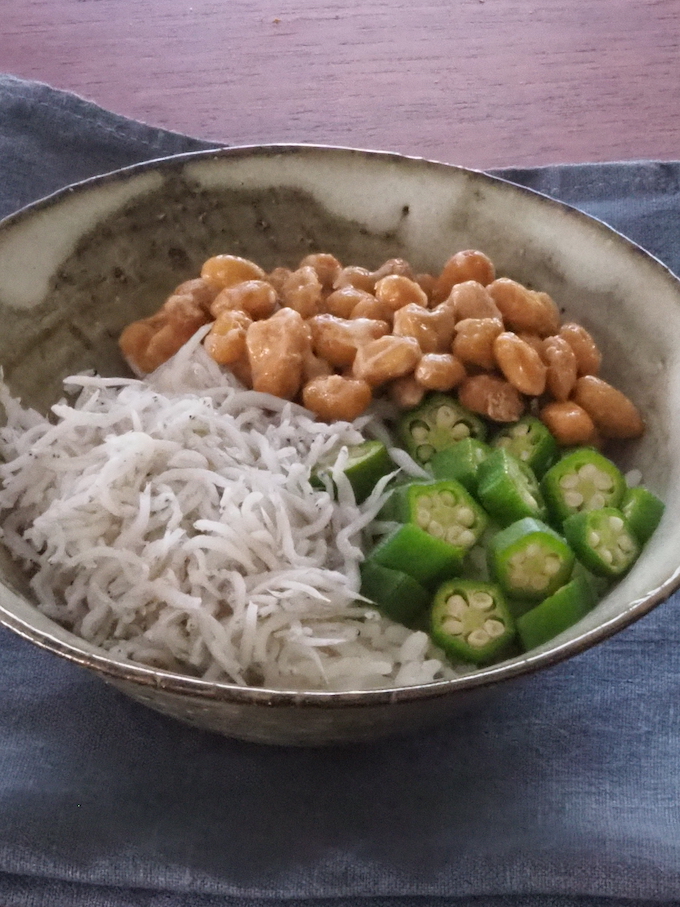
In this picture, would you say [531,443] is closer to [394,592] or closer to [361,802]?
[394,592]

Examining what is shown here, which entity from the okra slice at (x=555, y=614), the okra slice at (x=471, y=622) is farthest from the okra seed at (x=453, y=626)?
the okra slice at (x=555, y=614)

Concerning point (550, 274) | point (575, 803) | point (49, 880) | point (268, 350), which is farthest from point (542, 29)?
point (49, 880)

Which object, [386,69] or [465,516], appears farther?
[386,69]

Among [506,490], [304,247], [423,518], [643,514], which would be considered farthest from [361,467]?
[304,247]

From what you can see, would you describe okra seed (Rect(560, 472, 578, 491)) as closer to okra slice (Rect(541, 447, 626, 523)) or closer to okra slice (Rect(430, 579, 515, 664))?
okra slice (Rect(541, 447, 626, 523))

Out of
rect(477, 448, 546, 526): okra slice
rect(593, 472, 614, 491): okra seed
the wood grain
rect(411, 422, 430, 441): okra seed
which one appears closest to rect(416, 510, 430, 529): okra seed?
rect(477, 448, 546, 526): okra slice

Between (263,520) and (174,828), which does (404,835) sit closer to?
(174,828)
